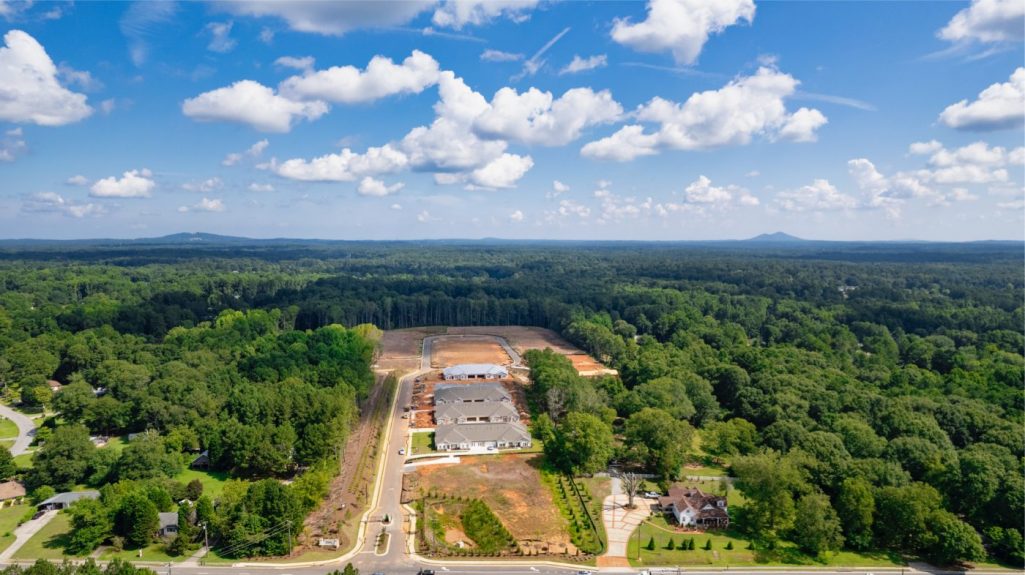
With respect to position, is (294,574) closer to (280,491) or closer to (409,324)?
Result: (280,491)

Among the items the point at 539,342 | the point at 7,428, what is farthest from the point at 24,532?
the point at 539,342

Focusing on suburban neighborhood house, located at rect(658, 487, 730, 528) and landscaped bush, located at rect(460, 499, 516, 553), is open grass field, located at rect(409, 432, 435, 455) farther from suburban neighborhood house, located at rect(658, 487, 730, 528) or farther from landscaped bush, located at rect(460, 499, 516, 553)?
suburban neighborhood house, located at rect(658, 487, 730, 528)

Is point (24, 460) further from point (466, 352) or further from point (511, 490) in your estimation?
point (466, 352)

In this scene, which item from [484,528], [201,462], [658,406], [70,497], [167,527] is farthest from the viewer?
[658,406]

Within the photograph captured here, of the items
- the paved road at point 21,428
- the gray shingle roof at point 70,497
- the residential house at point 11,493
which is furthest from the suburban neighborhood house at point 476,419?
the paved road at point 21,428

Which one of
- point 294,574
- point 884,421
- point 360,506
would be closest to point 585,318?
point 884,421

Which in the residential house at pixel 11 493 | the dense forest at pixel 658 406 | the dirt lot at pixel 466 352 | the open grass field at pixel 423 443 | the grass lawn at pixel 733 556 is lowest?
the grass lawn at pixel 733 556

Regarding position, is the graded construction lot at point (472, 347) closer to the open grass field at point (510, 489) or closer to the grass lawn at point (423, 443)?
the grass lawn at point (423, 443)
